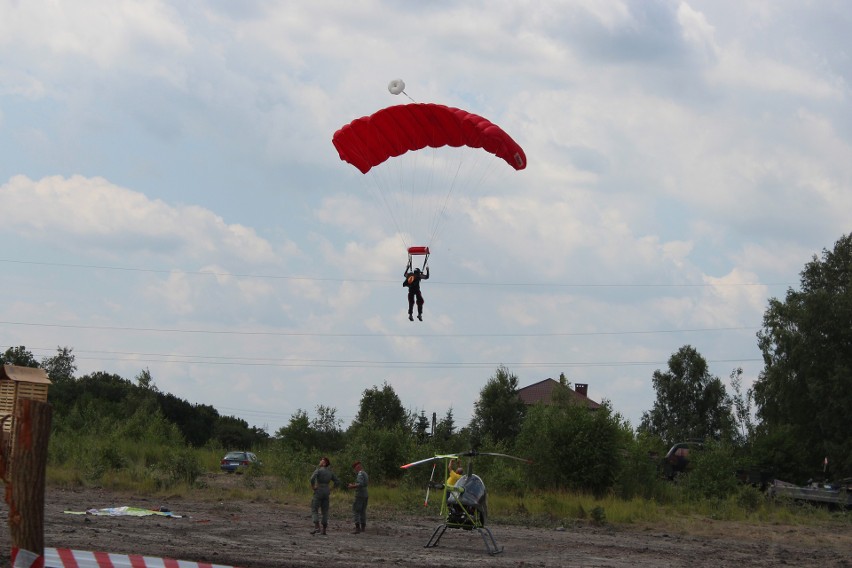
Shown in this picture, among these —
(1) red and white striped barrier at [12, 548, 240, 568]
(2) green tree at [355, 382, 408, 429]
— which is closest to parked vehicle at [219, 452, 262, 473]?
(2) green tree at [355, 382, 408, 429]

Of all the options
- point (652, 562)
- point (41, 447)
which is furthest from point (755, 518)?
point (41, 447)

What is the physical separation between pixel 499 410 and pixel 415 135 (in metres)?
38.4

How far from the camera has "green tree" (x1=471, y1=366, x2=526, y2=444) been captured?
2256 inches

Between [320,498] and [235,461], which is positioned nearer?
[320,498]

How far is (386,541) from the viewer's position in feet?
59.1

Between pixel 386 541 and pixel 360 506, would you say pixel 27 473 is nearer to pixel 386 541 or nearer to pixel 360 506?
pixel 386 541

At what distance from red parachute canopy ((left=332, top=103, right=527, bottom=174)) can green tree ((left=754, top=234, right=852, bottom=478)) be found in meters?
28.4

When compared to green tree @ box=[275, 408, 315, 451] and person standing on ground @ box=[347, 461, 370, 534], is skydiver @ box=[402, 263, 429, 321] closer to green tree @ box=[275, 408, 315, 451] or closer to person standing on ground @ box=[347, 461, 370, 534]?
person standing on ground @ box=[347, 461, 370, 534]

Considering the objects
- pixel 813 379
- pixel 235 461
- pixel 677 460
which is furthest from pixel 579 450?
pixel 813 379

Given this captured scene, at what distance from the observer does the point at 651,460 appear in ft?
102

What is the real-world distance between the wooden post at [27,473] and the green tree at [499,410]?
51.5 m

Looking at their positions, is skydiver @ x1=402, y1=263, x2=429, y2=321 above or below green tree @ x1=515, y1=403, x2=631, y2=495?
above

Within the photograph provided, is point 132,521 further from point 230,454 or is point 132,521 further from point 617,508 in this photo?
point 230,454

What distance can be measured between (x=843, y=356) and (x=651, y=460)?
17268 millimetres
